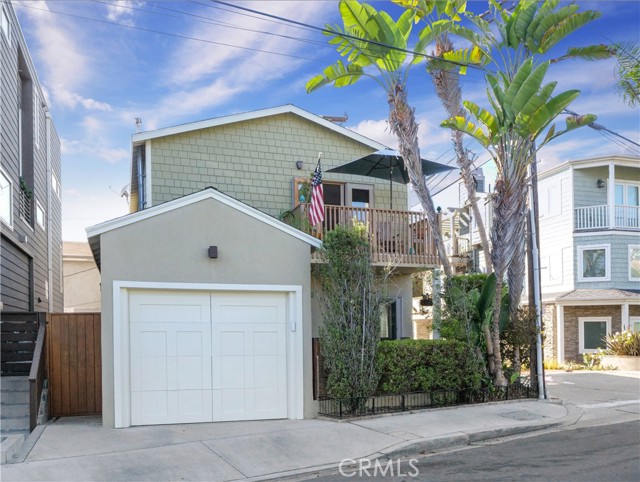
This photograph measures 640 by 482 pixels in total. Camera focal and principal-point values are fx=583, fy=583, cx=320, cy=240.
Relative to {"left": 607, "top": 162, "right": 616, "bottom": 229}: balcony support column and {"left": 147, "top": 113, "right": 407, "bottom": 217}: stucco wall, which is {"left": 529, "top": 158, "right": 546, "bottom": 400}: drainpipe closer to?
{"left": 147, "top": 113, "right": 407, "bottom": 217}: stucco wall

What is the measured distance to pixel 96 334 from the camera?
10.1 metres

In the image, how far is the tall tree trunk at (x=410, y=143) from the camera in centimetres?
1191

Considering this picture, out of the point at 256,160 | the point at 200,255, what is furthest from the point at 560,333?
the point at 200,255

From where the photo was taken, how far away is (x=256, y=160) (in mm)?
14336

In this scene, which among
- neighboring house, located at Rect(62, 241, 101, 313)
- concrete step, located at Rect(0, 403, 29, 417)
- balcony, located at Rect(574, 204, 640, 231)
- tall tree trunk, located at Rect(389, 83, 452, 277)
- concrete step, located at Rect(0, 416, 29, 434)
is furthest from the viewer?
neighboring house, located at Rect(62, 241, 101, 313)

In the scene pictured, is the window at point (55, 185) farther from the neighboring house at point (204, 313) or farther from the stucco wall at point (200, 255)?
the stucco wall at point (200, 255)

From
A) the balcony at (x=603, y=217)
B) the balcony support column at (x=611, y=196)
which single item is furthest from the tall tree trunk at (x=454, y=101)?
the balcony support column at (x=611, y=196)

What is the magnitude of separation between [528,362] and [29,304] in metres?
11.1

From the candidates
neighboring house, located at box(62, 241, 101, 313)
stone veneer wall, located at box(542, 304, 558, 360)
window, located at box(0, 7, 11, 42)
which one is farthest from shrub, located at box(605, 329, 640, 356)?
neighboring house, located at box(62, 241, 101, 313)

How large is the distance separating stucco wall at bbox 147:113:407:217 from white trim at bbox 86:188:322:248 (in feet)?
13.0

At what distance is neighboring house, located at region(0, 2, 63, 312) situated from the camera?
36.7 feet

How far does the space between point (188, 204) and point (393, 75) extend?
17.0ft

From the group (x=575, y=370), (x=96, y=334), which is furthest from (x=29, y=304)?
(x=575, y=370)

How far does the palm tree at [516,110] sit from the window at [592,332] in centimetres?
1213
